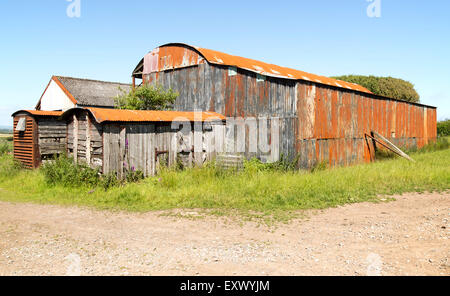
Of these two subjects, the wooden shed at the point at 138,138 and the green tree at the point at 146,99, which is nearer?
the wooden shed at the point at 138,138

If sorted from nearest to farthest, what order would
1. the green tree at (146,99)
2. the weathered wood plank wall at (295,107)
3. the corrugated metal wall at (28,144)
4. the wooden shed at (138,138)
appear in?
the wooden shed at (138,138) < the weathered wood plank wall at (295,107) < the corrugated metal wall at (28,144) < the green tree at (146,99)

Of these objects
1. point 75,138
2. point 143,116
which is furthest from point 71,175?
point 143,116

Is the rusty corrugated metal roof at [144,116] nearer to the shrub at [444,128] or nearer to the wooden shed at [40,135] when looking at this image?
the wooden shed at [40,135]

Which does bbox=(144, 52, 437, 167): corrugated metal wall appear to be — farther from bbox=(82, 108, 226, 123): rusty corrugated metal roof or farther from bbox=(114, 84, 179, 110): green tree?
bbox=(82, 108, 226, 123): rusty corrugated metal roof

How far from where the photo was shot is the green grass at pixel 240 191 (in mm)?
8279

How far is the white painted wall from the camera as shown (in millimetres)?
24375

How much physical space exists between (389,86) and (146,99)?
33.6m

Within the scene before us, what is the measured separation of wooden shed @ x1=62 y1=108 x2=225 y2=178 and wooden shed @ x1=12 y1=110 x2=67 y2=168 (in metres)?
1.90

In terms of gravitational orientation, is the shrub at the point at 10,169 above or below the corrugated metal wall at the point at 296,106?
below

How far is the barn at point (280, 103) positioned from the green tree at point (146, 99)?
0.60m

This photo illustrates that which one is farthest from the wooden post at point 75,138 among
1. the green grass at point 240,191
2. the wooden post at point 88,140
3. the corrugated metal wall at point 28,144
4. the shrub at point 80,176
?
the corrugated metal wall at point 28,144

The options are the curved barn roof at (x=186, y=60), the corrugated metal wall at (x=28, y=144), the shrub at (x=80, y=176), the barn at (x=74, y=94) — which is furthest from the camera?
the barn at (x=74, y=94)

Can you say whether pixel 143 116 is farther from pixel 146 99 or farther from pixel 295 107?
pixel 295 107

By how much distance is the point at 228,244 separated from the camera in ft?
17.9
